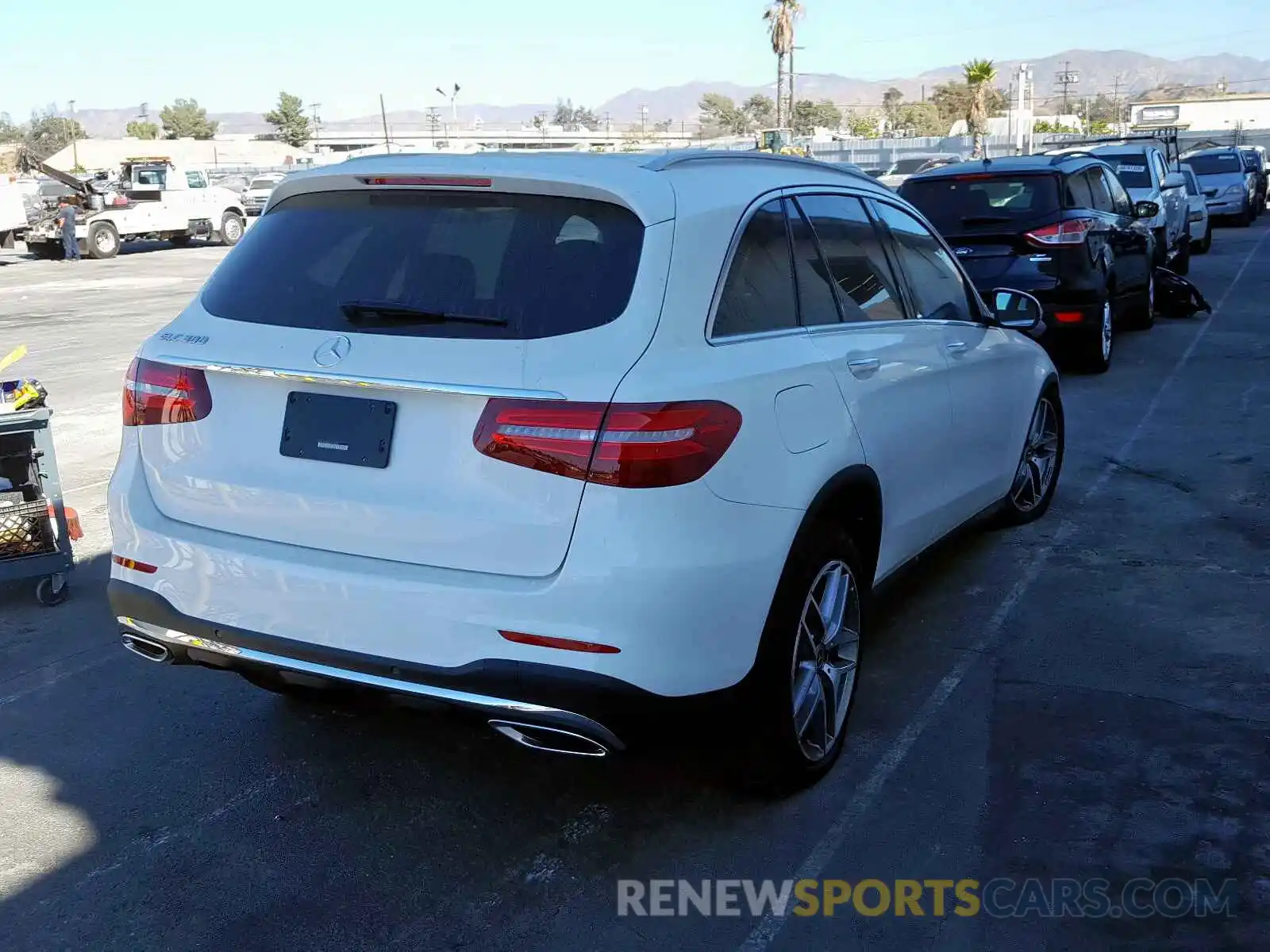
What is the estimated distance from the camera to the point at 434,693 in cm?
315

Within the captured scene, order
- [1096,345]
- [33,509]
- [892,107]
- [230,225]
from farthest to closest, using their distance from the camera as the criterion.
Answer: [892,107] → [230,225] → [1096,345] → [33,509]

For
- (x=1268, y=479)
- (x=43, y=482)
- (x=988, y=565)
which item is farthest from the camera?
(x=1268, y=479)

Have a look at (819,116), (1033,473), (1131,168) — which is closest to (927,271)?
(1033,473)

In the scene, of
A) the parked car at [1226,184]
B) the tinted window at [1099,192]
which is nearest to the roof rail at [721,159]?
the tinted window at [1099,192]

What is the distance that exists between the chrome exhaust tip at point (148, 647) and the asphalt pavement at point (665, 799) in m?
0.51

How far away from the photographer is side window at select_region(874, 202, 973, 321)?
487cm

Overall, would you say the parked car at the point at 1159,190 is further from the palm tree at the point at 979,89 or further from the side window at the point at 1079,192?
the palm tree at the point at 979,89

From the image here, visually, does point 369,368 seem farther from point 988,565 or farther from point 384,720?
point 988,565

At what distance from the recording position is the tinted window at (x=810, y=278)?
12.9 feet

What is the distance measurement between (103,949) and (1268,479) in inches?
262

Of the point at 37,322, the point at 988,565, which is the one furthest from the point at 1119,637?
the point at 37,322

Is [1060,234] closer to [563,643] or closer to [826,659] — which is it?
[826,659]

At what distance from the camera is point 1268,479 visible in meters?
7.41

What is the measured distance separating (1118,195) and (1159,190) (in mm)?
4374
